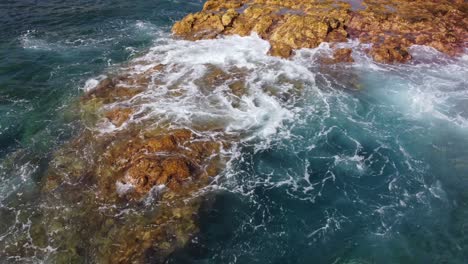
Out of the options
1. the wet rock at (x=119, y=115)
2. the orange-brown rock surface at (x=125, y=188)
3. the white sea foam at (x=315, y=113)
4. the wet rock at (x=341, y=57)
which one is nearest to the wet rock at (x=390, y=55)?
the white sea foam at (x=315, y=113)

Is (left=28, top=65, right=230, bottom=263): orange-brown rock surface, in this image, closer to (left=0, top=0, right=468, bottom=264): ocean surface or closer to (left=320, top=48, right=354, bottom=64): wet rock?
Result: (left=0, top=0, right=468, bottom=264): ocean surface

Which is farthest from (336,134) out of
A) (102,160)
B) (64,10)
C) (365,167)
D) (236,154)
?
(64,10)

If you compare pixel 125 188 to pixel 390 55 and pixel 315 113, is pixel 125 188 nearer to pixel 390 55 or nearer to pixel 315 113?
pixel 315 113

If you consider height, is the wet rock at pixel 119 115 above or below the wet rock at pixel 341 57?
below

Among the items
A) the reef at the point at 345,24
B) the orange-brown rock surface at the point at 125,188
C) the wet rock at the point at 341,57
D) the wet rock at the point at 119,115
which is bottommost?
the orange-brown rock surface at the point at 125,188

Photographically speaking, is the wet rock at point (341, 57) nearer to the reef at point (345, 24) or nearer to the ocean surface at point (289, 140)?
the ocean surface at point (289, 140)

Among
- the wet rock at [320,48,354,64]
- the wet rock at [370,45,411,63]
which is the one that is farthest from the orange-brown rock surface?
the wet rock at [370,45,411,63]
